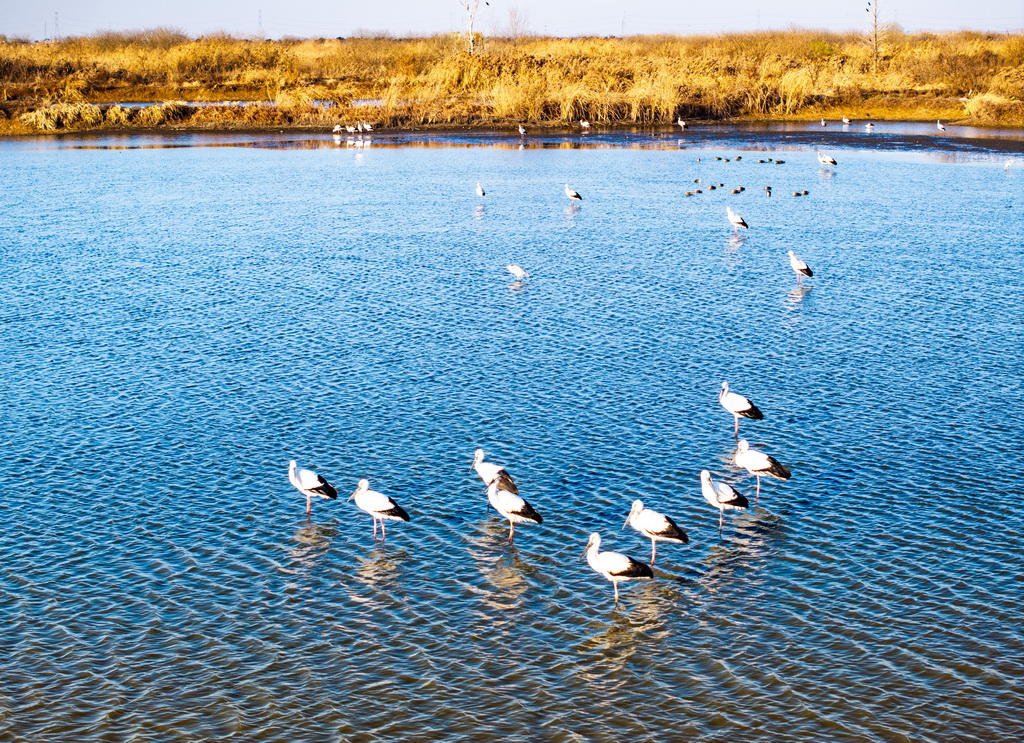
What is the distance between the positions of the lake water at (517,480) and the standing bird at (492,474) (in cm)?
52

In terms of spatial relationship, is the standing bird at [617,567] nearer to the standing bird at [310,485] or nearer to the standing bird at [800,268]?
the standing bird at [310,485]

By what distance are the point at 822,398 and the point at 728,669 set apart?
39.0 feet

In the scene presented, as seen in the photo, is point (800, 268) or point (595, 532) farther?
point (800, 268)

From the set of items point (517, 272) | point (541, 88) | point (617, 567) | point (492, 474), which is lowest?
point (617, 567)

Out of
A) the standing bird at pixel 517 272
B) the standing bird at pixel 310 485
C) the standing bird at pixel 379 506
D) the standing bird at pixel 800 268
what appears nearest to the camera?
the standing bird at pixel 379 506

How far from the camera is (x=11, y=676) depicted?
48.0ft

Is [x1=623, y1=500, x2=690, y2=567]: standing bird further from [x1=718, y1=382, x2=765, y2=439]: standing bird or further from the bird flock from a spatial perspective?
[x1=718, y1=382, x2=765, y2=439]: standing bird

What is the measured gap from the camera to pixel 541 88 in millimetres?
101750

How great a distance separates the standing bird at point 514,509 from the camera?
1811cm

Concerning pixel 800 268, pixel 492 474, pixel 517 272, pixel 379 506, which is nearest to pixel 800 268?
pixel 800 268

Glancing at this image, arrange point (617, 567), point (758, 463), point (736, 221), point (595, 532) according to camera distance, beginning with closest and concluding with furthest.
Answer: point (617, 567), point (595, 532), point (758, 463), point (736, 221)

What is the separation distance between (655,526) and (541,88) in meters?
89.8

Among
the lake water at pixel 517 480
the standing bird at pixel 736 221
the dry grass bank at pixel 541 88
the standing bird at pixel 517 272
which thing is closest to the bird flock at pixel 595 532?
the lake water at pixel 517 480

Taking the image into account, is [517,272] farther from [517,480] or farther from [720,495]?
[720,495]
